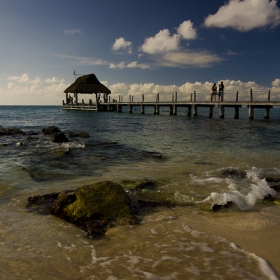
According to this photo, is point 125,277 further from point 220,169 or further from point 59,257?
point 220,169

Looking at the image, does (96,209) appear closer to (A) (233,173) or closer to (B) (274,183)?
(A) (233,173)

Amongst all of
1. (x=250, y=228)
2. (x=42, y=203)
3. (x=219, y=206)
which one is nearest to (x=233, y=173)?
(x=219, y=206)

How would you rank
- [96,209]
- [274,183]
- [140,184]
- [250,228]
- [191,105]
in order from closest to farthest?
1. [250,228]
2. [96,209]
3. [140,184]
4. [274,183]
5. [191,105]

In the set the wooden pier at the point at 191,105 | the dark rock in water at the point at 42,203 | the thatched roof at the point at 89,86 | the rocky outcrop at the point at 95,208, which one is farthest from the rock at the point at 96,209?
the thatched roof at the point at 89,86

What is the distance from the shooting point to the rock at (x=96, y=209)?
3.61 metres

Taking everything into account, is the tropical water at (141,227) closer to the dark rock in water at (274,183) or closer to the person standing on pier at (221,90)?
the dark rock in water at (274,183)

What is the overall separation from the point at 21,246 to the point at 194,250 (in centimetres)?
220

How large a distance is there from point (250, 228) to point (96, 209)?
94.3 inches

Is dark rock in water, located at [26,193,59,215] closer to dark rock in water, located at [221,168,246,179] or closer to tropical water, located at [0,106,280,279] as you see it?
tropical water, located at [0,106,280,279]

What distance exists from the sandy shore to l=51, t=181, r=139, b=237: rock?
110 cm

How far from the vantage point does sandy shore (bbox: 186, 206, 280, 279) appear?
2915 millimetres

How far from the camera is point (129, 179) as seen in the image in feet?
20.1

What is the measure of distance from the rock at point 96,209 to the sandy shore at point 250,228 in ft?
3.61

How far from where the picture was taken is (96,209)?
382cm
